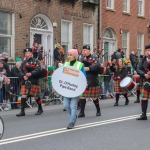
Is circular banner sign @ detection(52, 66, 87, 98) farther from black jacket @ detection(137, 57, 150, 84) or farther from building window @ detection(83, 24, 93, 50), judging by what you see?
building window @ detection(83, 24, 93, 50)

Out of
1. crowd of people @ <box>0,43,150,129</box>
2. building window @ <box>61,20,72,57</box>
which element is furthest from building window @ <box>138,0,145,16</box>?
crowd of people @ <box>0,43,150,129</box>

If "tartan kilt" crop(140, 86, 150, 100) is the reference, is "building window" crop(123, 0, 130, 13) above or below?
above

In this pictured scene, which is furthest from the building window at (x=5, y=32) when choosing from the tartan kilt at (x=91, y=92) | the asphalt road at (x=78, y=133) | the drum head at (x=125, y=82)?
the tartan kilt at (x=91, y=92)

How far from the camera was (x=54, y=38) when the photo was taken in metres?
24.4

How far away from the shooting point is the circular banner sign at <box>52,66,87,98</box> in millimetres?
10406

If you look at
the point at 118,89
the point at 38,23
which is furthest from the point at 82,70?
the point at 38,23

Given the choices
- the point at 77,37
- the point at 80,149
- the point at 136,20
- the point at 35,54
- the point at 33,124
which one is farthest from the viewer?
the point at 136,20

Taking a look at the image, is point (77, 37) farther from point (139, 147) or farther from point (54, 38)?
point (139, 147)

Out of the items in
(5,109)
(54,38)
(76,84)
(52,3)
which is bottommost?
(5,109)

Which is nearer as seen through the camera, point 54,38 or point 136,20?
point 54,38

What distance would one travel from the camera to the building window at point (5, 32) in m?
21.1

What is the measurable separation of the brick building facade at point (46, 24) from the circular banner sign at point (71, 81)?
11042 millimetres

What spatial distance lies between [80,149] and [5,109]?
7.88m

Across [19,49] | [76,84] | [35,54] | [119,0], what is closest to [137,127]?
[76,84]
